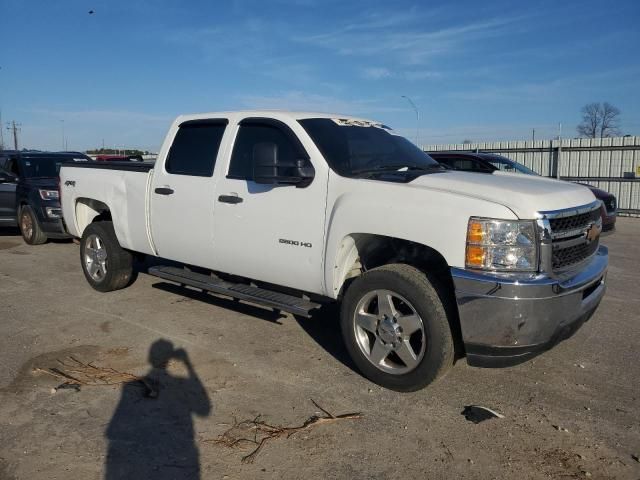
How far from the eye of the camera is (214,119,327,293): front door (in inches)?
179

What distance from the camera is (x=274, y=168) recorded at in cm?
448

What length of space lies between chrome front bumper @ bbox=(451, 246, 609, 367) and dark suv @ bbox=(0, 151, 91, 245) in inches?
330

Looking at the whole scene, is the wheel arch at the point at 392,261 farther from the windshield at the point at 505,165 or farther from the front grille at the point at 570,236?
the windshield at the point at 505,165

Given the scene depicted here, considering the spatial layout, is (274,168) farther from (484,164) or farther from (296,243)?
(484,164)

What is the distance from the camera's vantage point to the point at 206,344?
5219mm

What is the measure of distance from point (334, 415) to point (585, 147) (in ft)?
57.8

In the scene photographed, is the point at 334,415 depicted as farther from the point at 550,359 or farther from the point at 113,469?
the point at 550,359

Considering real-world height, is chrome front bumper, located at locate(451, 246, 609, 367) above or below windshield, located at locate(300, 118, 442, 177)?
below

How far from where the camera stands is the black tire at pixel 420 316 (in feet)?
12.6

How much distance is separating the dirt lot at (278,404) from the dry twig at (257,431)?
33 mm

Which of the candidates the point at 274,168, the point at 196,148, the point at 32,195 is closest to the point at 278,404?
the point at 274,168

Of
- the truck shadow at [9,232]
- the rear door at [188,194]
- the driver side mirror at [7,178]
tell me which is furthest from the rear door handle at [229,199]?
the truck shadow at [9,232]

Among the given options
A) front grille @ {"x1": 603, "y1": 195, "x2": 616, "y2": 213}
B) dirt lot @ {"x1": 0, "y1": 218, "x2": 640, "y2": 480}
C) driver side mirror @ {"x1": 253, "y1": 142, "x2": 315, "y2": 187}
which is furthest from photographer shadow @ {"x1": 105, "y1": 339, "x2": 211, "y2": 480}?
front grille @ {"x1": 603, "y1": 195, "x2": 616, "y2": 213}

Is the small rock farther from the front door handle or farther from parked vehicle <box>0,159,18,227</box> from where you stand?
parked vehicle <box>0,159,18,227</box>
